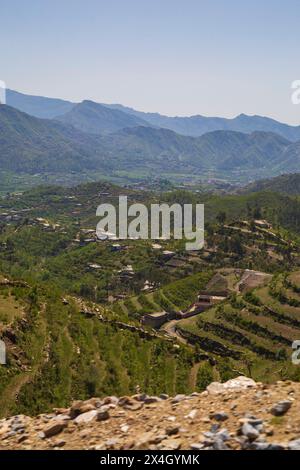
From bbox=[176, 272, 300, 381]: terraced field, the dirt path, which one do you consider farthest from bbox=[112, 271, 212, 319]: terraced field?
bbox=[176, 272, 300, 381]: terraced field

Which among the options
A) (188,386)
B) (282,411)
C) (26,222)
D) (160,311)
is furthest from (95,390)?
(26,222)

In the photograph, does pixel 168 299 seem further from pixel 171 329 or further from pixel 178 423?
pixel 178 423

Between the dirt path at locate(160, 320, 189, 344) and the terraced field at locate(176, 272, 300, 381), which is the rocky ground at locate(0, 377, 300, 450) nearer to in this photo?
the terraced field at locate(176, 272, 300, 381)

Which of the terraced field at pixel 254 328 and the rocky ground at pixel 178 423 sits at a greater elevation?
the rocky ground at pixel 178 423

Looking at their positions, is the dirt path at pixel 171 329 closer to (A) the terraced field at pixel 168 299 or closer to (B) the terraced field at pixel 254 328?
(B) the terraced field at pixel 254 328

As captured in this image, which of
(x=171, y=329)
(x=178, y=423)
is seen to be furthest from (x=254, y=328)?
(x=178, y=423)

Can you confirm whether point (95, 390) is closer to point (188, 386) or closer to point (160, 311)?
point (188, 386)

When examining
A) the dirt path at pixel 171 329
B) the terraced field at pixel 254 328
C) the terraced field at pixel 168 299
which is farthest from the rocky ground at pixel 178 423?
the terraced field at pixel 168 299

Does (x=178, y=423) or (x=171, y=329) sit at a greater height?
(x=178, y=423)
